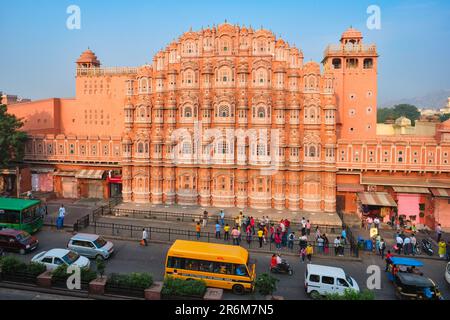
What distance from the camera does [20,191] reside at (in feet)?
147

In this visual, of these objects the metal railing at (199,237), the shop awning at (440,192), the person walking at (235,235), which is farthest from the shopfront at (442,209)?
the person walking at (235,235)

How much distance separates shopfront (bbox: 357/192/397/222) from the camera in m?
36.2

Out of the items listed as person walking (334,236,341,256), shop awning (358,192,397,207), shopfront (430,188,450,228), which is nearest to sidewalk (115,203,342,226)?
shop awning (358,192,397,207)

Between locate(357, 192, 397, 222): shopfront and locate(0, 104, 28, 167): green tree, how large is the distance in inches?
1545

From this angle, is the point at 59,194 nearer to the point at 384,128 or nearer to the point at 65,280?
the point at 65,280

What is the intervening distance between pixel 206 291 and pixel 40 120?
145 feet

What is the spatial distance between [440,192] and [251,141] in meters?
19.3

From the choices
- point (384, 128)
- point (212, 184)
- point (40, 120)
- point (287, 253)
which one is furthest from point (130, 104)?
point (384, 128)

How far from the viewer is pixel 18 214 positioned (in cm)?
2888

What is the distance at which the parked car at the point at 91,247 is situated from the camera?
25203mm

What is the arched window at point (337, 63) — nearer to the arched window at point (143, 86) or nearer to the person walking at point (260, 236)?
the arched window at point (143, 86)

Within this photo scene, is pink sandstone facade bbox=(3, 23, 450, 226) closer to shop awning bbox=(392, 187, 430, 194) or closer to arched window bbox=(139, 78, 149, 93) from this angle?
arched window bbox=(139, 78, 149, 93)

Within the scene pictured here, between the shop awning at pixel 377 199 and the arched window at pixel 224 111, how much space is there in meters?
16.2

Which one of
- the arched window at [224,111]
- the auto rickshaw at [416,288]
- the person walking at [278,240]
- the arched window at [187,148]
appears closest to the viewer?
the auto rickshaw at [416,288]
